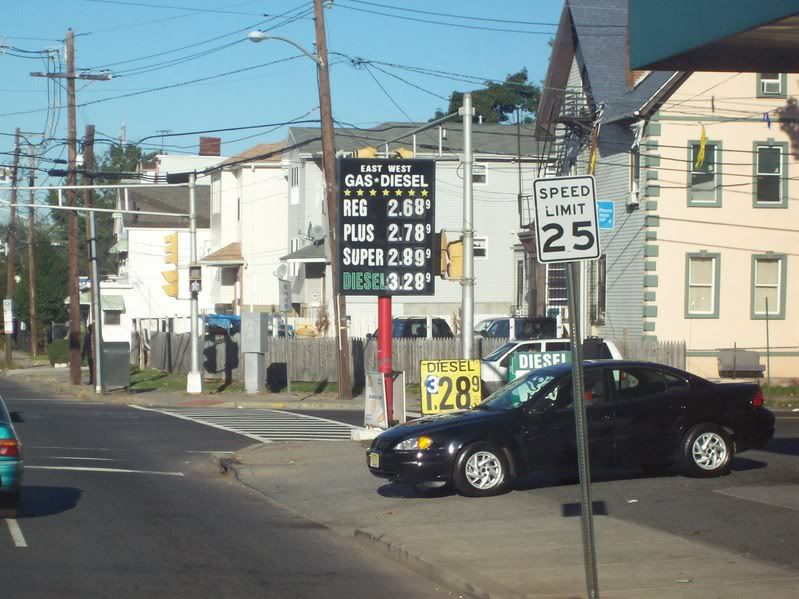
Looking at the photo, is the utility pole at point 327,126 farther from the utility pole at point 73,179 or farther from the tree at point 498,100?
the tree at point 498,100

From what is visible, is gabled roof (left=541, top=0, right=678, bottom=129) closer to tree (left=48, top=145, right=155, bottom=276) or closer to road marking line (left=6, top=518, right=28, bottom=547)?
road marking line (left=6, top=518, right=28, bottom=547)

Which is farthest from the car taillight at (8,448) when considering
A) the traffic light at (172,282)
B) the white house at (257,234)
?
the white house at (257,234)

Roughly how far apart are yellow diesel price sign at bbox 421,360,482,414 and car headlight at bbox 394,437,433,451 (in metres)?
4.74

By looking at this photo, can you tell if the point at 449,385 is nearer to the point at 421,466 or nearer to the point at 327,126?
the point at 421,466

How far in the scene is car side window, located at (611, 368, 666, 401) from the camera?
46.0 ft

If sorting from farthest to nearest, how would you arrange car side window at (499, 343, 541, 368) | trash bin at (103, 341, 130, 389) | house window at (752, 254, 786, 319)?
trash bin at (103, 341, 130, 389), house window at (752, 254, 786, 319), car side window at (499, 343, 541, 368)

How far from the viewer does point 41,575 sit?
31.0 feet

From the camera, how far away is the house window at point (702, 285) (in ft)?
107

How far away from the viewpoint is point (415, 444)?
1316cm

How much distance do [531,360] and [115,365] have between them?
18.9 metres

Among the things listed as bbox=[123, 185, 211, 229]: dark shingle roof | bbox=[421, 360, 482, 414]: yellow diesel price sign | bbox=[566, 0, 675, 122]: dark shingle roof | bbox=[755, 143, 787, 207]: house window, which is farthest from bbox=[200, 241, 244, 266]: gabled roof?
bbox=[421, 360, 482, 414]: yellow diesel price sign

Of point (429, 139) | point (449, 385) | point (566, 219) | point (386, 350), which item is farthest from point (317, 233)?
point (566, 219)

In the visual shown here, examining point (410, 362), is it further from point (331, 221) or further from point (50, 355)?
point (50, 355)

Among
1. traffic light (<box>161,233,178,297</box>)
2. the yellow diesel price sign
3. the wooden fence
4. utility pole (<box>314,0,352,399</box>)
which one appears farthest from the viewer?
the wooden fence
